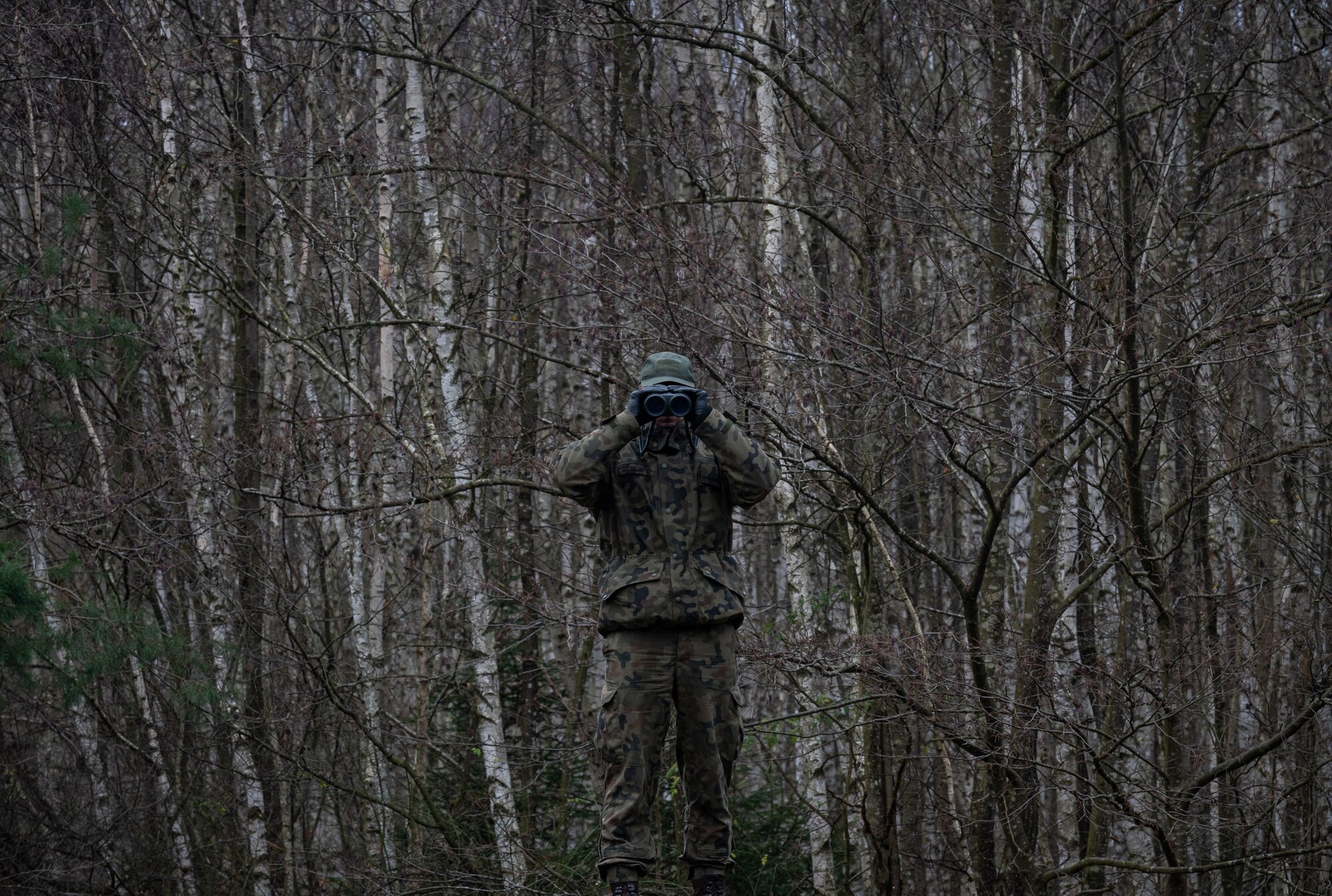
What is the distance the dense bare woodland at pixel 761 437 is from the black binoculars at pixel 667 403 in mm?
1621

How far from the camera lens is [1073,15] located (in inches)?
Answer: 283

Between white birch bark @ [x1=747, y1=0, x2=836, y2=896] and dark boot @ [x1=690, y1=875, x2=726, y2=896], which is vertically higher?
white birch bark @ [x1=747, y1=0, x2=836, y2=896]

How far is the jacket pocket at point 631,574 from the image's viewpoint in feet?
14.5

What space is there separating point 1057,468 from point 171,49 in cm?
730

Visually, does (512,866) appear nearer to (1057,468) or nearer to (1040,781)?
(1040,781)

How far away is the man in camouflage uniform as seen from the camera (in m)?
4.40

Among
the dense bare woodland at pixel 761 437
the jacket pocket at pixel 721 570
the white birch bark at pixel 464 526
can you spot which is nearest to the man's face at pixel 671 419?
the jacket pocket at pixel 721 570

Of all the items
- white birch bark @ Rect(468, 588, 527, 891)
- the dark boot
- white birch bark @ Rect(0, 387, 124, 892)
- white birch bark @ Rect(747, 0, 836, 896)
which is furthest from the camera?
white birch bark @ Rect(0, 387, 124, 892)

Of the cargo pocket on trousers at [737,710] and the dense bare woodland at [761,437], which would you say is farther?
the dense bare woodland at [761,437]

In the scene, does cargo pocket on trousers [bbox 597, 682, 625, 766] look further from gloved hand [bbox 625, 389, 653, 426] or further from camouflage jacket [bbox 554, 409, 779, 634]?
gloved hand [bbox 625, 389, 653, 426]

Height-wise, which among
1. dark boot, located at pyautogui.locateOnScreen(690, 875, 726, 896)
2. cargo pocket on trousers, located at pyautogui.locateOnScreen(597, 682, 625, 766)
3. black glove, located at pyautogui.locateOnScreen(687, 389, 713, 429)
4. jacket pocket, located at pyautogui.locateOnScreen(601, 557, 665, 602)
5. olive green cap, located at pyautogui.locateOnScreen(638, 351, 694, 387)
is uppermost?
olive green cap, located at pyautogui.locateOnScreen(638, 351, 694, 387)

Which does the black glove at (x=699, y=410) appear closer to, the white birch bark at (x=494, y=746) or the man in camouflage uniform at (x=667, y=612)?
the man in camouflage uniform at (x=667, y=612)

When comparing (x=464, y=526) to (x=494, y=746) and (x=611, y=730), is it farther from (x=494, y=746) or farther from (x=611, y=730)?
(x=611, y=730)

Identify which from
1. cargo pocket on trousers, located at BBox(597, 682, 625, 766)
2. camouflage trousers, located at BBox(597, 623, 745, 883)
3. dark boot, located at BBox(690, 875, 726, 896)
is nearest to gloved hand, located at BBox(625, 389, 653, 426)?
camouflage trousers, located at BBox(597, 623, 745, 883)
